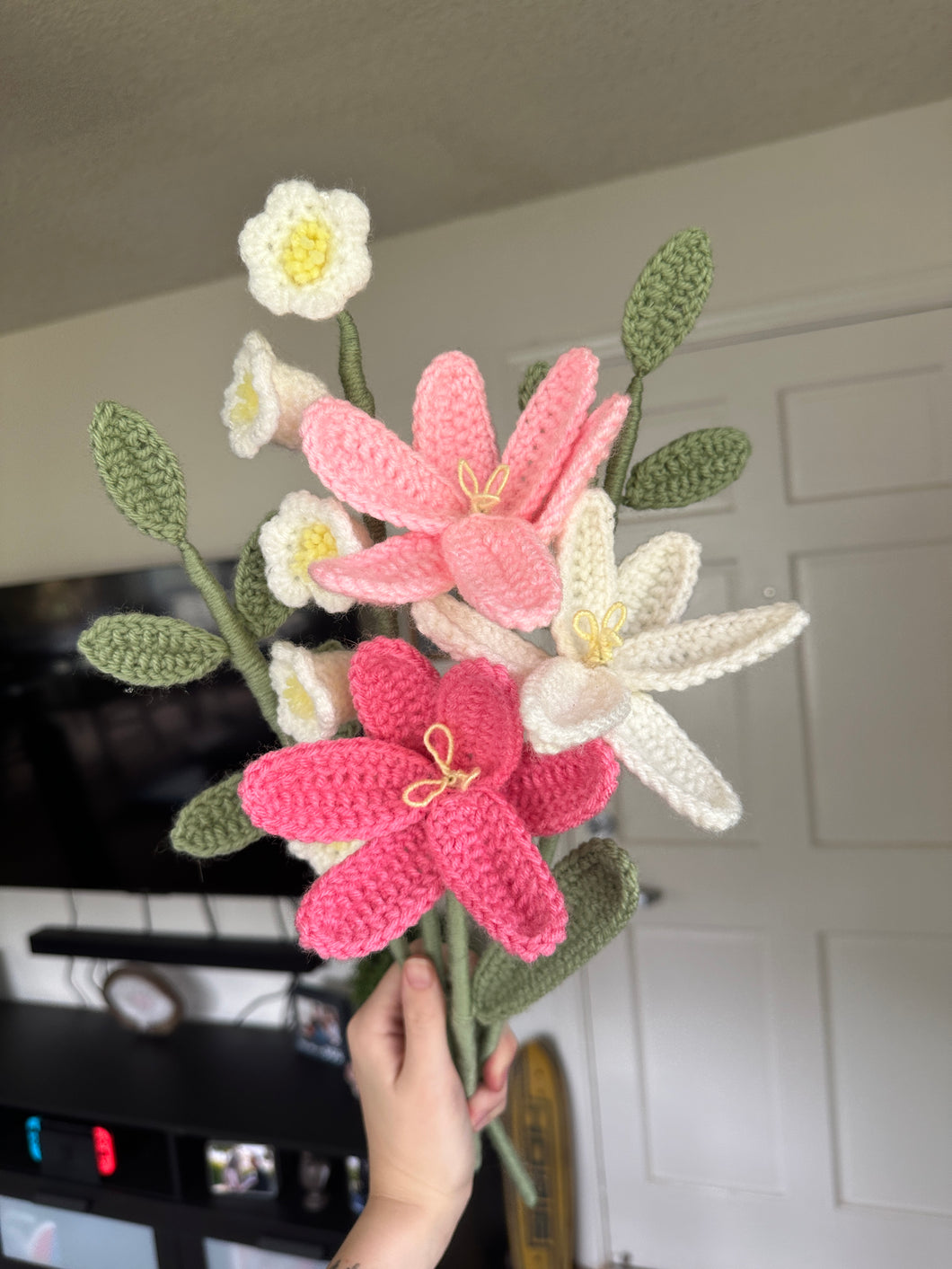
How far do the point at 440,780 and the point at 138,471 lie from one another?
Result: 0.63 ft

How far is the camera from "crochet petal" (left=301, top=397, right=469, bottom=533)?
39cm

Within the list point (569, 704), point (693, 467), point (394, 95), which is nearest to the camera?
point (569, 704)

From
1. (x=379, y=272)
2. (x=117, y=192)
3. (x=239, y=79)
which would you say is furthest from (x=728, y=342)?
(x=117, y=192)

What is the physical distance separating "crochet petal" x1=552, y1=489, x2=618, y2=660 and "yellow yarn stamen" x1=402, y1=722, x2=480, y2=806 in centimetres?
6

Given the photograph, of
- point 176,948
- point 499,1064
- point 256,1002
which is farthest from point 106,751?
point 499,1064

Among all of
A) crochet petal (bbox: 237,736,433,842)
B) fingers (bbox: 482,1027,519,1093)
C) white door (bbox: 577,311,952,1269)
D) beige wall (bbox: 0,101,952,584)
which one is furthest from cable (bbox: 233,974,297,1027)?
crochet petal (bbox: 237,736,433,842)

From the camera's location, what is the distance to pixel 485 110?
1398mm

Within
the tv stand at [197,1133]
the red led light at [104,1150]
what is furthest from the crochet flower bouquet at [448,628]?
the red led light at [104,1150]

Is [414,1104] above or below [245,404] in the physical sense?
below

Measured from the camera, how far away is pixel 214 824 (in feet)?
1.45

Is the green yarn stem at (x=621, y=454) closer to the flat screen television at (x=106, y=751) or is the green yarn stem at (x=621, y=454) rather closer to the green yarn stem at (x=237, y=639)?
the green yarn stem at (x=237, y=639)

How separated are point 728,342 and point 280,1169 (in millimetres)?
1886

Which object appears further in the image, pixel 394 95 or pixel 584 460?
pixel 394 95

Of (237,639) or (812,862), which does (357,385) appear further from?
(812,862)
